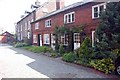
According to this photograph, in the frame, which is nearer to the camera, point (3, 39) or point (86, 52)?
point (86, 52)

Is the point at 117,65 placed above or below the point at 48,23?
below

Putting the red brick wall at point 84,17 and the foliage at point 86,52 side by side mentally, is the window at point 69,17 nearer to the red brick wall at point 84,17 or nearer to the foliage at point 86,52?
the red brick wall at point 84,17

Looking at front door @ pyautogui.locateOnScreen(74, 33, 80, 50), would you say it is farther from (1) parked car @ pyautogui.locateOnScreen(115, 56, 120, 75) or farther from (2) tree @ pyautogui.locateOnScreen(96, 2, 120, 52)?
(1) parked car @ pyautogui.locateOnScreen(115, 56, 120, 75)

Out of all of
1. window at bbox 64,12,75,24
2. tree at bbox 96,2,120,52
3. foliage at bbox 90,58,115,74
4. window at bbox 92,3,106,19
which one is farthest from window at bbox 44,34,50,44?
tree at bbox 96,2,120,52

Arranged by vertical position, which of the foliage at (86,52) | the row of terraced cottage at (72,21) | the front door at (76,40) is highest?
the row of terraced cottage at (72,21)

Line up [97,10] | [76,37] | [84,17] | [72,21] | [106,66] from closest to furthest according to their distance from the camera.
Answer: [106,66], [97,10], [84,17], [76,37], [72,21]

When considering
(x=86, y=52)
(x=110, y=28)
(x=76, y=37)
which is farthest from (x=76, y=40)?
(x=110, y=28)

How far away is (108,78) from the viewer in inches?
406

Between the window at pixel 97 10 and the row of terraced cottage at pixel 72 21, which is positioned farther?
the row of terraced cottage at pixel 72 21

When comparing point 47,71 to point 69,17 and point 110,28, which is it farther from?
point 69,17

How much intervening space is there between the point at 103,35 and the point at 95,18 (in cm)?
650

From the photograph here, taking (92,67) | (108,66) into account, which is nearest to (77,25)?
(92,67)

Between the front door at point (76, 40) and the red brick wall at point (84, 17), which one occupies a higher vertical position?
the red brick wall at point (84, 17)

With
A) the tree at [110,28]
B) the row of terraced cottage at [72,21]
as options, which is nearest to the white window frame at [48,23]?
the row of terraced cottage at [72,21]
